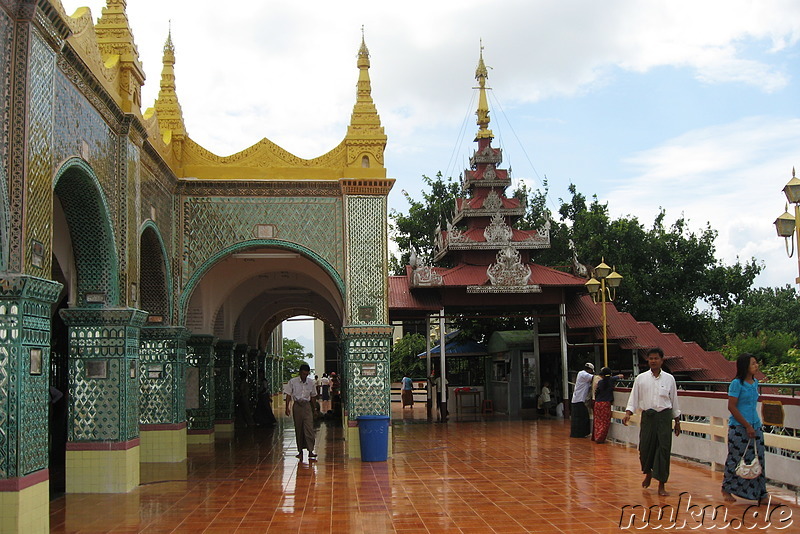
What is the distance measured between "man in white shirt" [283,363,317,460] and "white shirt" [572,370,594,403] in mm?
4855

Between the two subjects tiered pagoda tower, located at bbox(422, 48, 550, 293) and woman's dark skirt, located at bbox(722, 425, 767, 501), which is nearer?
woman's dark skirt, located at bbox(722, 425, 767, 501)

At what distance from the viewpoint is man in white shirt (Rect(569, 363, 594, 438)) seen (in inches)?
559

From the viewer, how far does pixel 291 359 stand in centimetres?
4859

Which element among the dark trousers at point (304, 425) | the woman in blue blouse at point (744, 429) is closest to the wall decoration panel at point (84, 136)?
the dark trousers at point (304, 425)

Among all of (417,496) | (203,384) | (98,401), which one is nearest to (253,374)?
(203,384)

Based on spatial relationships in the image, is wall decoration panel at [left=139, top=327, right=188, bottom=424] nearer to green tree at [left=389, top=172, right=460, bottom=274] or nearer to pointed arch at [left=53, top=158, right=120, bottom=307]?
pointed arch at [left=53, top=158, right=120, bottom=307]

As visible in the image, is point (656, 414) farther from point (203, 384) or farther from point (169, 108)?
point (203, 384)

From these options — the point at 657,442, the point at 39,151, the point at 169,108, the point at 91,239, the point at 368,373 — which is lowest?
the point at 657,442

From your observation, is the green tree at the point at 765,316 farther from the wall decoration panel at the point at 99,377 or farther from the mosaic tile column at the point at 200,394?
the wall decoration panel at the point at 99,377

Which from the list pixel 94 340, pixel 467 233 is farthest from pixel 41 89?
pixel 467 233

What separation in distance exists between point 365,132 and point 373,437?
471 centimetres

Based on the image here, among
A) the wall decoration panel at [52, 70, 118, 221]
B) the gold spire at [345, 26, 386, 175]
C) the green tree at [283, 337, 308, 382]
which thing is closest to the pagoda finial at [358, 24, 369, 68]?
the gold spire at [345, 26, 386, 175]

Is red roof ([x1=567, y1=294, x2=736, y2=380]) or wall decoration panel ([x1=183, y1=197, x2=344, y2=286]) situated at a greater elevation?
wall decoration panel ([x1=183, y1=197, x2=344, y2=286])

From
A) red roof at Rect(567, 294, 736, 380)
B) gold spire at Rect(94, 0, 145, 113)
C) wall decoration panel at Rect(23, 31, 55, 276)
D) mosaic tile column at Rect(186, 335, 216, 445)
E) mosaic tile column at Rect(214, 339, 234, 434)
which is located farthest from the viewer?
red roof at Rect(567, 294, 736, 380)
